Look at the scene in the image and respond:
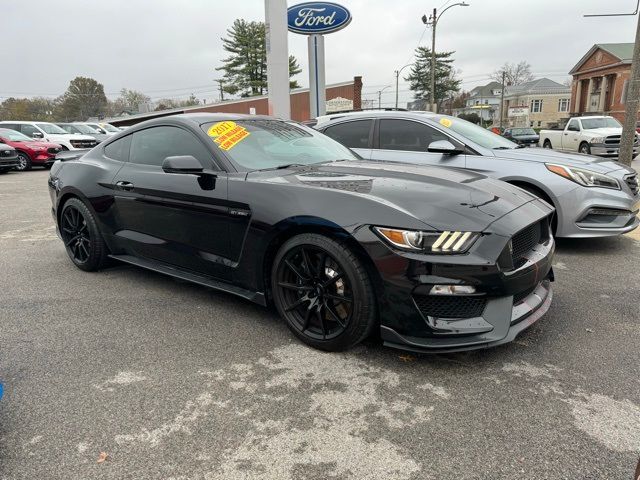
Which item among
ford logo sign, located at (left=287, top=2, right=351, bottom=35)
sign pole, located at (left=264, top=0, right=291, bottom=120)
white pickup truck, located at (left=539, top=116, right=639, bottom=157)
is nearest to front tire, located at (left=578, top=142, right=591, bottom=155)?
white pickup truck, located at (left=539, top=116, right=639, bottom=157)

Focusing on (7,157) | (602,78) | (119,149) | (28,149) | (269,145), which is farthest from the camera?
(602,78)

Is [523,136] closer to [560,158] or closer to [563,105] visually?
[560,158]

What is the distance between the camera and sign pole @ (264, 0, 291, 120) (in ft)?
34.9

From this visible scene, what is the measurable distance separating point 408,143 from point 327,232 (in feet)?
10.8

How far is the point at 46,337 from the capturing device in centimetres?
322

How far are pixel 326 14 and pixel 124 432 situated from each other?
1360 centimetres

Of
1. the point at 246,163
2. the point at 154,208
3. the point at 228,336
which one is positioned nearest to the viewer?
the point at 228,336

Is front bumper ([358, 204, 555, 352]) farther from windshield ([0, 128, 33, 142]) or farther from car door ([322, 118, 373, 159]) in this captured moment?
windshield ([0, 128, 33, 142])

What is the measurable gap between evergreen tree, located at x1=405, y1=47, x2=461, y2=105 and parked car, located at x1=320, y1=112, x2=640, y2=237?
241 feet

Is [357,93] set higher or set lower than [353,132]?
higher

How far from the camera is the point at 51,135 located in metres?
18.7

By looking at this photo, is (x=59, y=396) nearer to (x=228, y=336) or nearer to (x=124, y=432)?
(x=124, y=432)

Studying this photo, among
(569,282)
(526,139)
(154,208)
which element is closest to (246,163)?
(154,208)

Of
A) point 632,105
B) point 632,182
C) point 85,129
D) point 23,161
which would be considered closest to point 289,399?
point 632,182
